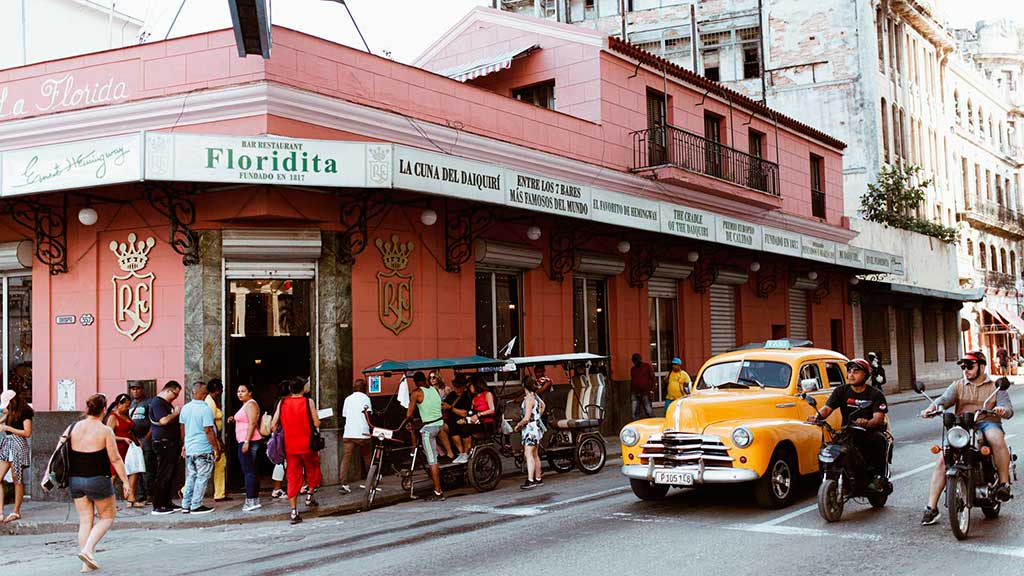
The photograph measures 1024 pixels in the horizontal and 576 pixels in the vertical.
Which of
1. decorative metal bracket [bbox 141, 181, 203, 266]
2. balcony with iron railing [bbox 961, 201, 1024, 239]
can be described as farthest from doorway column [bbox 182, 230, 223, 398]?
balcony with iron railing [bbox 961, 201, 1024, 239]

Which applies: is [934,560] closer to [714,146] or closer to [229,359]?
[229,359]

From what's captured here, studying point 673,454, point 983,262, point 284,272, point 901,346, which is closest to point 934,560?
point 673,454

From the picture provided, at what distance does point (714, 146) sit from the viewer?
22.8 meters

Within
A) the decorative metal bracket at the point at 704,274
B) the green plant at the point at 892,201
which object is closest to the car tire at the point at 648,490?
the decorative metal bracket at the point at 704,274

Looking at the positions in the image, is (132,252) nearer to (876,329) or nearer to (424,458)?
(424,458)

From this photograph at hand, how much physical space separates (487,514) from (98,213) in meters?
7.93

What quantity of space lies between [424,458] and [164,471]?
135 inches

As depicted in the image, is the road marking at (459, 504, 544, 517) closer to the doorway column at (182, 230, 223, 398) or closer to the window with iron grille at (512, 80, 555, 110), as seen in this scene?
the doorway column at (182, 230, 223, 398)

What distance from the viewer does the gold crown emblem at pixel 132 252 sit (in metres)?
13.8

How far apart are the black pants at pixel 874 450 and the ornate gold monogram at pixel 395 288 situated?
25.3 feet

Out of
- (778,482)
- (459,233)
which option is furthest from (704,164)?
(778,482)

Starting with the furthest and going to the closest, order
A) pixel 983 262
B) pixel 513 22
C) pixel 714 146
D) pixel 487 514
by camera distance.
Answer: pixel 983 262 → pixel 714 146 → pixel 513 22 → pixel 487 514

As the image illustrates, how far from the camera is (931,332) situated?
36781 mm

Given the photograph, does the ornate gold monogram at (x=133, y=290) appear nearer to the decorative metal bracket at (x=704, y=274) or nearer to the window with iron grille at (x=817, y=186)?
the decorative metal bracket at (x=704, y=274)
